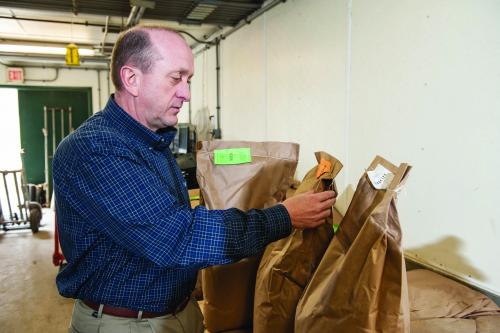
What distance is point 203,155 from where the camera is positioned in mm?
1316

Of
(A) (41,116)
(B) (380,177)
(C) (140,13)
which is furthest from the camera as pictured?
(A) (41,116)

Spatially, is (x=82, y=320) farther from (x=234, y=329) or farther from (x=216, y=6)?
(x=216, y=6)

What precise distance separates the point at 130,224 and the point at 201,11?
270 cm

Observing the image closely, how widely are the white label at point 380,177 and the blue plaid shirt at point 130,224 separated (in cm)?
22

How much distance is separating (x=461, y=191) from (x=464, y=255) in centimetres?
23

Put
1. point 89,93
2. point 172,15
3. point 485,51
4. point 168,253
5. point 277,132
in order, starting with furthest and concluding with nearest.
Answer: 1. point 89,93
2. point 172,15
3. point 277,132
4. point 485,51
5. point 168,253

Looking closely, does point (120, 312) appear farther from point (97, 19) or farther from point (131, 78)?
point (97, 19)

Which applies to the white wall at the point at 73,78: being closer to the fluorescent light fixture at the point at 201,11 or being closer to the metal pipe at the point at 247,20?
the metal pipe at the point at 247,20

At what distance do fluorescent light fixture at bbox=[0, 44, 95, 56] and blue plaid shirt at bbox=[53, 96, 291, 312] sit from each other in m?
4.73

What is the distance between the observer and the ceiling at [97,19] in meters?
2.88

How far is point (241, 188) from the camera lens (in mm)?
1301

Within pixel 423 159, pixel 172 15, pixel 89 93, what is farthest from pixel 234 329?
pixel 89 93

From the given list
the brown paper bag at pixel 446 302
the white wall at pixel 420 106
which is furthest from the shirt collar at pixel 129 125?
the white wall at pixel 420 106

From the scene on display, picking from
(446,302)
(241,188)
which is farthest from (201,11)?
(446,302)
